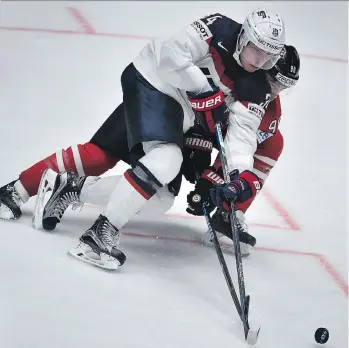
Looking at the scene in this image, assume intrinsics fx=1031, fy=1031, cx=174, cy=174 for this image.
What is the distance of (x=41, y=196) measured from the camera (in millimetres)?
3809

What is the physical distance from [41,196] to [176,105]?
1.97 ft

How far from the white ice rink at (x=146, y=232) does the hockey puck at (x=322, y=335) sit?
0.18 ft

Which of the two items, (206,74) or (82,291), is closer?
(82,291)

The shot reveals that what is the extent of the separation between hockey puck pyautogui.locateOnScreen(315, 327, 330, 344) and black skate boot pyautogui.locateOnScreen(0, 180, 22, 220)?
4.08 feet

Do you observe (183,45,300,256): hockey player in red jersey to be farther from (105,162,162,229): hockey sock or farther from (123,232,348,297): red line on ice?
(105,162,162,229): hockey sock

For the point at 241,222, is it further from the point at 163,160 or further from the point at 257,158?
the point at 163,160

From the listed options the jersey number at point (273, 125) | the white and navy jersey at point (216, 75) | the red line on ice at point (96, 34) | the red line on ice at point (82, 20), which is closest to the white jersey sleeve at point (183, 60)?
the white and navy jersey at point (216, 75)

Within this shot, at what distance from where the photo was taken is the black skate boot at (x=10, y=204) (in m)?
3.84

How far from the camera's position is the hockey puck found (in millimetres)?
3273

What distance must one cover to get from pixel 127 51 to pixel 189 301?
298 cm

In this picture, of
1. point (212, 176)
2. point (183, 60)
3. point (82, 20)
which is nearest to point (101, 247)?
point (212, 176)

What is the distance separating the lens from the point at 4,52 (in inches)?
228

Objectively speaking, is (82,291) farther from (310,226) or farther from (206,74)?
→ (310,226)

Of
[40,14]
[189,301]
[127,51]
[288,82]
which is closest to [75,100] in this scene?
[127,51]
